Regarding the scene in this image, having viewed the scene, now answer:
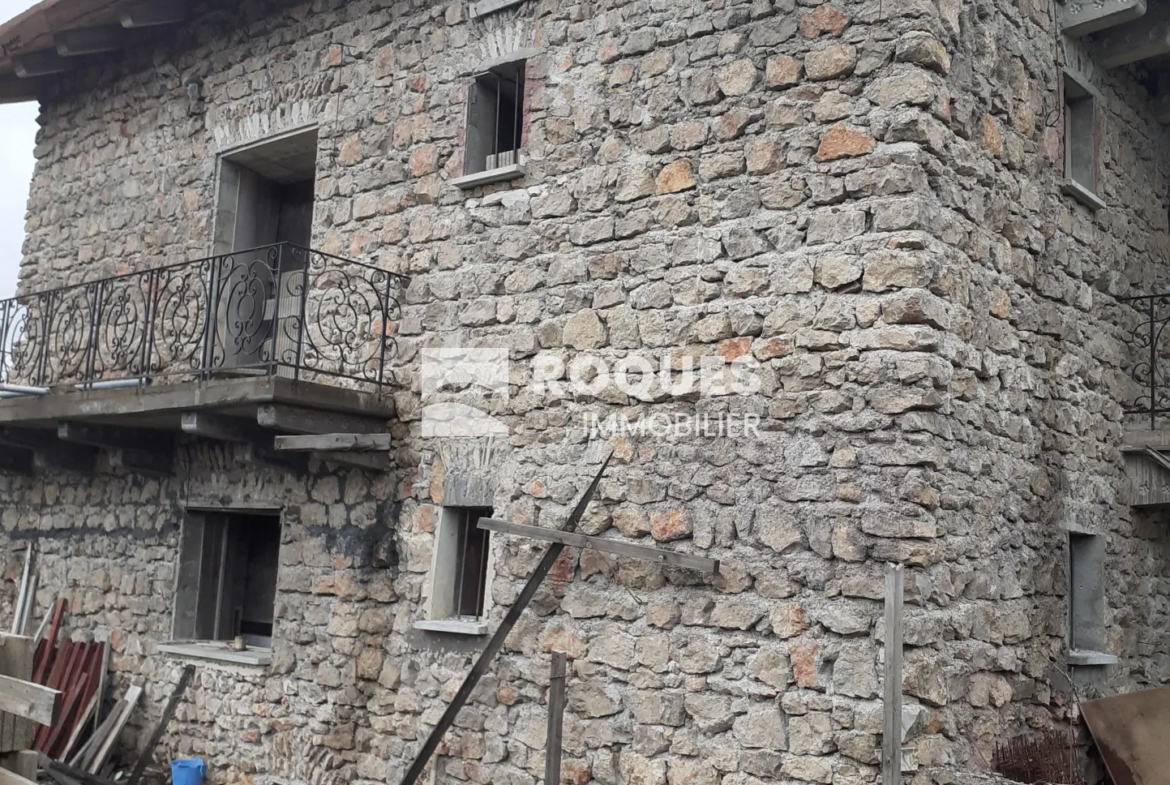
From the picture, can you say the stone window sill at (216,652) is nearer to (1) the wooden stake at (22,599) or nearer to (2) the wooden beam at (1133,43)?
(1) the wooden stake at (22,599)

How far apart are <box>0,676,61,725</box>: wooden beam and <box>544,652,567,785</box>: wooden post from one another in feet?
7.90

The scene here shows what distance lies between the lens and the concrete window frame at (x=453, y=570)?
6750 millimetres

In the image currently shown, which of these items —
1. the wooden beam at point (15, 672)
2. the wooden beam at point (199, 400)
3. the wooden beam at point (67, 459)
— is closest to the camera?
the wooden beam at point (15, 672)

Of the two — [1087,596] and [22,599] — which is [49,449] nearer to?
[22,599]

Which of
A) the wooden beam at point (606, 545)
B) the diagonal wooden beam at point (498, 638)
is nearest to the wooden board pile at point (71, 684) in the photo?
the diagonal wooden beam at point (498, 638)

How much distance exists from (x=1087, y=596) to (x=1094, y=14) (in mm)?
3605

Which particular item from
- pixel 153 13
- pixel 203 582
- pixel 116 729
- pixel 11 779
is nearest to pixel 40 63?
pixel 153 13

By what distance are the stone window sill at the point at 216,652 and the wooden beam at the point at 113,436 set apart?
4.91 ft

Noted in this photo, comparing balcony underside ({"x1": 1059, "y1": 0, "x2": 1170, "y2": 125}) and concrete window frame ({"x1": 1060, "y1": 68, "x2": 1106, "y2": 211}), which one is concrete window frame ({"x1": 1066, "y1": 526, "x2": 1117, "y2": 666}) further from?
balcony underside ({"x1": 1059, "y1": 0, "x2": 1170, "y2": 125})

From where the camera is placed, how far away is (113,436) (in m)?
8.22

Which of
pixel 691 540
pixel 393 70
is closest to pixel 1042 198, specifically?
pixel 691 540

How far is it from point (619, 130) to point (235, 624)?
4845 millimetres

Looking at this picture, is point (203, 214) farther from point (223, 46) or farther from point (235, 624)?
point (235, 624)

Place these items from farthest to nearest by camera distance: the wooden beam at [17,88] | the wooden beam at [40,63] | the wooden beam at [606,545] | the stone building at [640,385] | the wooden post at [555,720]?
the wooden beam at [17,88]
the wooden beam at [40,63]
the wooden post at [555,720]
the wooden beam at [606,545]
the stone building at [640,385]
